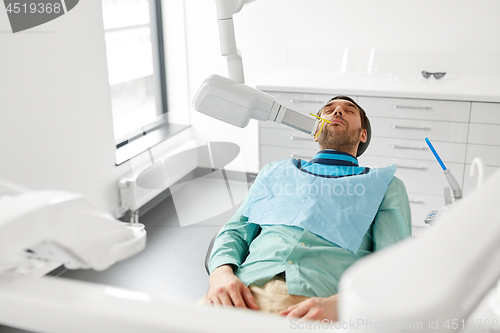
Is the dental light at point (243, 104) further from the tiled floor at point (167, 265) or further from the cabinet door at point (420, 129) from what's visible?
the cabinet door at point (420, 129)

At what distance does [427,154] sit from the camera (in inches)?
118

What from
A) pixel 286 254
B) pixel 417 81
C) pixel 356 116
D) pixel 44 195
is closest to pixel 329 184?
pixel 286 254

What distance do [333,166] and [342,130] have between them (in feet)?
0.68

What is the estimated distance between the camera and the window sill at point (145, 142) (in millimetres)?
3457

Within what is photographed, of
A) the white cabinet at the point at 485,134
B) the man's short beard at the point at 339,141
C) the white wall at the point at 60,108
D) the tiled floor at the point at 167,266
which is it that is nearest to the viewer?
the man's short beard at the point at 339,141

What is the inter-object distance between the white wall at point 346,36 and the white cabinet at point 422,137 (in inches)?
26.0

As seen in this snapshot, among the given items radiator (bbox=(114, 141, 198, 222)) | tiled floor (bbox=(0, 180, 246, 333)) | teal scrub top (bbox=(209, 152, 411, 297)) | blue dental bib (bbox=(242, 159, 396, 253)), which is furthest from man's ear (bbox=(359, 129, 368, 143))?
radiator (bbox=(114, 141, 198, 222))

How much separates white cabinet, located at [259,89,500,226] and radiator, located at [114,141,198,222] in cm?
98

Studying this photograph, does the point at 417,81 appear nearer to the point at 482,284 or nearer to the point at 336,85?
the point at 336,85

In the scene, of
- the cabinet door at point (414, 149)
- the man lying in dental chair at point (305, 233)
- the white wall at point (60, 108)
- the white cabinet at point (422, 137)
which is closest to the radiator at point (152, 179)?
the white wall at point (60, 108)

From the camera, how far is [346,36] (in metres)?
3.63

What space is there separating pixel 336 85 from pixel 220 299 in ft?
6.90

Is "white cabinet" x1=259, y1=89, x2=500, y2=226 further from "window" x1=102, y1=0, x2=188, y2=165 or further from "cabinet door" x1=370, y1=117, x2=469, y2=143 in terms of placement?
"window" x1=102, y1=0, x2=188, y2=165

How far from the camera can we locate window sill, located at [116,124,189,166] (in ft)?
11.3
